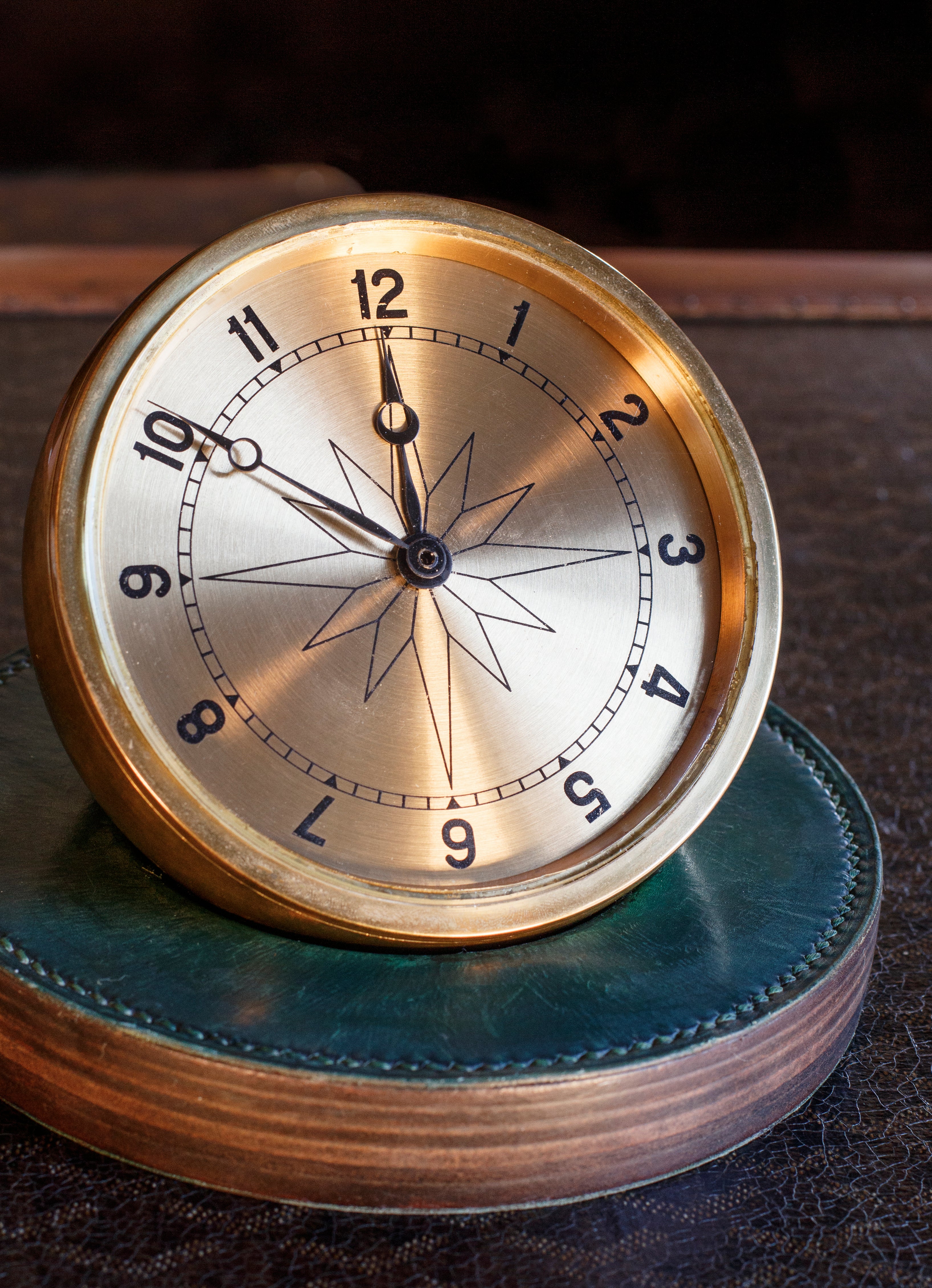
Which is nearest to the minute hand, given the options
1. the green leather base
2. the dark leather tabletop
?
the green leather base

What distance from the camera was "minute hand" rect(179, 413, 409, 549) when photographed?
0.94 metres

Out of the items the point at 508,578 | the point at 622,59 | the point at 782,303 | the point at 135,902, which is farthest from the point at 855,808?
the point at 622,59

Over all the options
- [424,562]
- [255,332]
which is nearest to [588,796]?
[424,562]

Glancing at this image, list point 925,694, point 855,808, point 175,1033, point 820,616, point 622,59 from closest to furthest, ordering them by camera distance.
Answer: point 175,1033, point 855,808, point 925,694, point 820,616, point 622,59

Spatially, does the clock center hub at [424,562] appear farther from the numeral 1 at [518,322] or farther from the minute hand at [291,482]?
the numeral 1 at [518,322]

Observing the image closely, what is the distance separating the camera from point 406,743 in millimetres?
966

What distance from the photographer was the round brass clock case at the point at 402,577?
2.95ft

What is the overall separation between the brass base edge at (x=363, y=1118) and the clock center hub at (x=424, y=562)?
36 centimetres

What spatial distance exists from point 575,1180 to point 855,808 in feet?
1.56

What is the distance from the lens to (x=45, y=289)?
3314 millimetres

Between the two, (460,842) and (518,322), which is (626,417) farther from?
(460,842)

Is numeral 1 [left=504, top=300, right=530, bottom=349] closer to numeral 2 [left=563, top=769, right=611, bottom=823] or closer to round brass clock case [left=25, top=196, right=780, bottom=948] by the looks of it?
round brass clock case [left=25, top=196, right=780, bottom=948]

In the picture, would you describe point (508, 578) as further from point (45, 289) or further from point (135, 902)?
point (45, 289)

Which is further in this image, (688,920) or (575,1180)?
(688,920)
